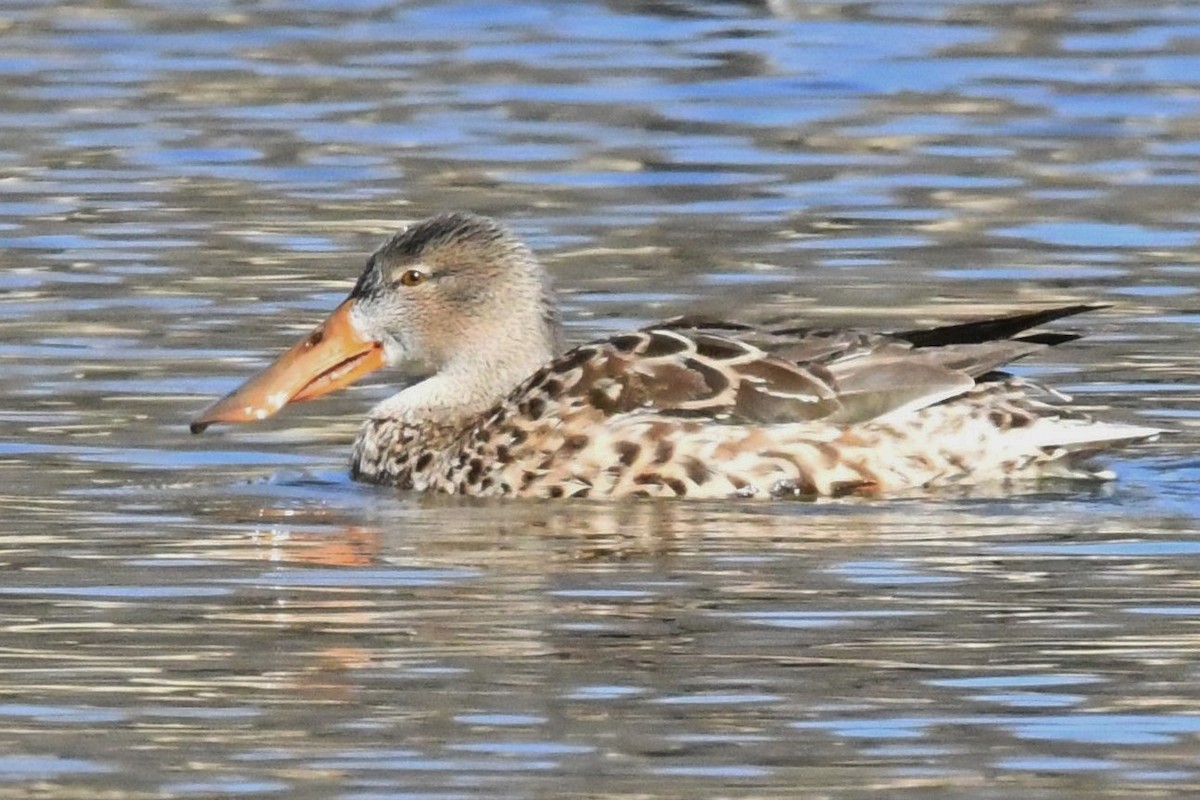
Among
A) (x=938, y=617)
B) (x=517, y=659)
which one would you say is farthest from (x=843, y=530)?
(x=517, y=659)

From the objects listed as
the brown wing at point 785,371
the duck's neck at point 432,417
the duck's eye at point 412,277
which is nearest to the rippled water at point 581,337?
the duck's neck at point 432,417

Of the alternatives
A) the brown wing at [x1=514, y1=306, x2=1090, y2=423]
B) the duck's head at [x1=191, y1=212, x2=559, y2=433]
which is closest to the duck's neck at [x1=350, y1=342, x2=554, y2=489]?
the duck's head at [x1=191, y1=212, x2=559, y2=433]

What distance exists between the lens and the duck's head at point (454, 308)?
11484 millimetres

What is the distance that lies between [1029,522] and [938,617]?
5.02 feet

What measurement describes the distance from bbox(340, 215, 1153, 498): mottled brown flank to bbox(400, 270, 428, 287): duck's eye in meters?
0.80

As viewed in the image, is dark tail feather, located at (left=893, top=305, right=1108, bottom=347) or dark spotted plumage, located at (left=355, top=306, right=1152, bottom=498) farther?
dark spotted plumage, located at (left=355, top=306, right=1152, bottom=498)

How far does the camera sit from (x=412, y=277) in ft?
37.8

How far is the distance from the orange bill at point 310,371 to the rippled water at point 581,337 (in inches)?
8.6

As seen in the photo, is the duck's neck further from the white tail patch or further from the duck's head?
the white tail patch

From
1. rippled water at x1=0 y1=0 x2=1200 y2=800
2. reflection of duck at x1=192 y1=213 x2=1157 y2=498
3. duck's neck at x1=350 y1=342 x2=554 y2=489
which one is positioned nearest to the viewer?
rippled water at x1=0 y1=0 x2=1200 y2=800

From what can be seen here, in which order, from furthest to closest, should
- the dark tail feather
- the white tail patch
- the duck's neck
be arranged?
the duck's neck, the dark tail feather, the white tail patch

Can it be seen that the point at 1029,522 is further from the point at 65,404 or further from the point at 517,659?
the point at 65,404

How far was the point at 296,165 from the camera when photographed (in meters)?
17.2

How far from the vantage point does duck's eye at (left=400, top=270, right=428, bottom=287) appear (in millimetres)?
11508
